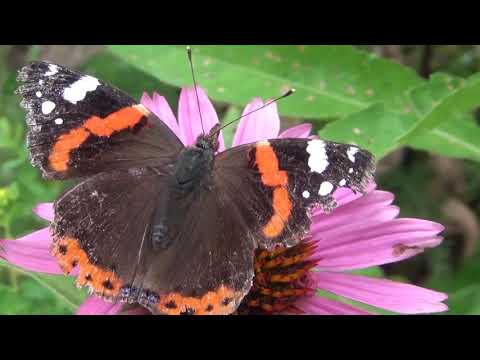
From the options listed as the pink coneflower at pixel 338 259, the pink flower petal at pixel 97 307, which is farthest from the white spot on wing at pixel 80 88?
the pink flower petal at pixel 97 307

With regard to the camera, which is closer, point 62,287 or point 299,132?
point 62,287

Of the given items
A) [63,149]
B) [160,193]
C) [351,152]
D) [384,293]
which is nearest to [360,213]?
[384,293]

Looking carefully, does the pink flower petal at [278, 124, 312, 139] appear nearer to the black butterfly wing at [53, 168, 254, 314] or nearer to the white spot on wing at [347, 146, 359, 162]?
the black butterfly wing at [53, 168, 254, 314]

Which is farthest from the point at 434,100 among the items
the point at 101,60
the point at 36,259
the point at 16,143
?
the point at 101,60

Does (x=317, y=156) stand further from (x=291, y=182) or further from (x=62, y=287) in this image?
(x=62, y=287)

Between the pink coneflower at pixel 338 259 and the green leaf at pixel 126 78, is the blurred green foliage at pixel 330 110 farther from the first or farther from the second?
the pink coneflower at pixel 338 259

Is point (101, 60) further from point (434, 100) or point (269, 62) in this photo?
point (434, 100)
